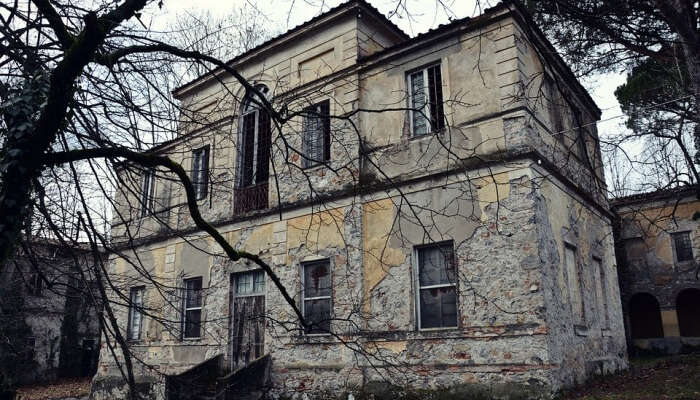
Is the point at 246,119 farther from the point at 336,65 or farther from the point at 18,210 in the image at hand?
the point at 18,210

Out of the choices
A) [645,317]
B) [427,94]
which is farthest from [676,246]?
[427,94]

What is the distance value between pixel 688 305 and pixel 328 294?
20.8 metres

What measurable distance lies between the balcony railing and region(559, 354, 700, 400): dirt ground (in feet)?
28.1

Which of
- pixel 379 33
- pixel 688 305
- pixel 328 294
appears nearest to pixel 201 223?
pixel 328 294

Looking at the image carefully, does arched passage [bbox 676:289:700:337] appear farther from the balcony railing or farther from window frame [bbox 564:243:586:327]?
the balcony railing

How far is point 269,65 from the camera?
14.7 metres

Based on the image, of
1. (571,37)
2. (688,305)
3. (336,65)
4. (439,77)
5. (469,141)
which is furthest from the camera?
(688,305)

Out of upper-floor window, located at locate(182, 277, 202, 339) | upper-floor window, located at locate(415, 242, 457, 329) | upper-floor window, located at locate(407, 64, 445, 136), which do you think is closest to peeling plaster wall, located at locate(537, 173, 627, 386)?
upper-floor window, located at locate(415, 242, 457, 329)

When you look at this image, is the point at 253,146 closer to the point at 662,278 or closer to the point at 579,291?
the point at 579,291

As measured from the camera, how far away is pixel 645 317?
A: 85.9 ft

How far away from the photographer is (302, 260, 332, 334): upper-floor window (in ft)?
40.7

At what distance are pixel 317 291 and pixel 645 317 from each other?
67.0 ft

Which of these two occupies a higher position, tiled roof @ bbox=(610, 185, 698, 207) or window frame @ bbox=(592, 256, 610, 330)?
tiled roof @ bbox=(610, 185, 698, 207)

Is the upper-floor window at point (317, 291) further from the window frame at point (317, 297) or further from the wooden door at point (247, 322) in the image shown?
the wooden door at point (247, 322)
